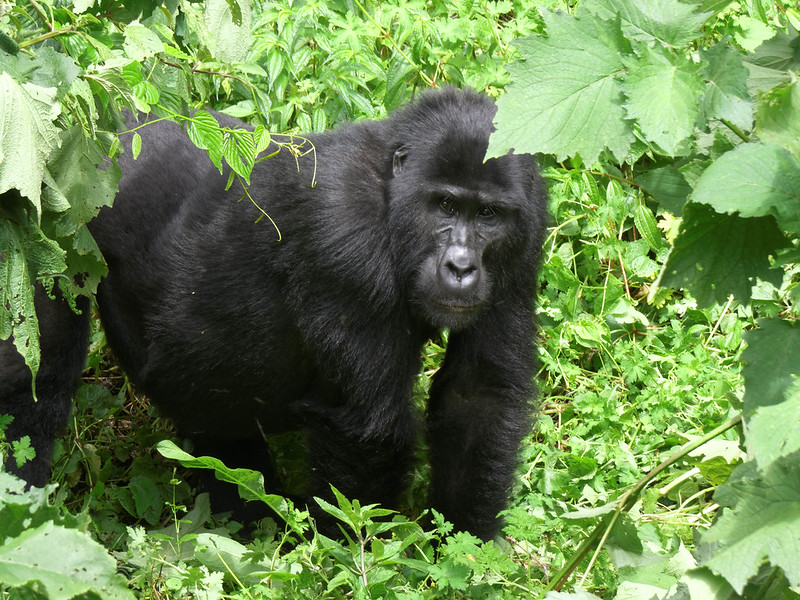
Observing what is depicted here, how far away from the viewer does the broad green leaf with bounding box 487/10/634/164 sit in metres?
2.22

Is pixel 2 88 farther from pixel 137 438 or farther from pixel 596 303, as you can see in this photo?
pixel 596 303

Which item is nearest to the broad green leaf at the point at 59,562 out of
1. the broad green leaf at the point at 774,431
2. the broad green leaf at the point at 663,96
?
the broad green leaf at the point at 774,431

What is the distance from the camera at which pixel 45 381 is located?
4.04 meters

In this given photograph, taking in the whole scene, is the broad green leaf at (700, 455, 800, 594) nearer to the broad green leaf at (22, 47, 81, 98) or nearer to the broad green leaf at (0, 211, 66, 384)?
the broad green leaf at (0, 211, 66, 384)

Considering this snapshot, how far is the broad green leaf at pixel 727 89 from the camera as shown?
226 centimetres

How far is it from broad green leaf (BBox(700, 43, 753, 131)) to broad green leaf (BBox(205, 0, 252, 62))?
182 cm

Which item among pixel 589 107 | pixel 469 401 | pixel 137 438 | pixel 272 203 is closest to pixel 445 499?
pixel 469 401

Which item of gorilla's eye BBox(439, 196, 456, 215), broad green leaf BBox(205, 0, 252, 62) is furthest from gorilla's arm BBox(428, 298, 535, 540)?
broad green leaf BBox(205, 0, 252, 62)

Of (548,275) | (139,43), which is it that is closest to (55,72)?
(139,43)

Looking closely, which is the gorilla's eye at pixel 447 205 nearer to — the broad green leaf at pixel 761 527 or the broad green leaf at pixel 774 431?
the broad green leaf at pixel 761 527

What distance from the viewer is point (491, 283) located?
4090mm

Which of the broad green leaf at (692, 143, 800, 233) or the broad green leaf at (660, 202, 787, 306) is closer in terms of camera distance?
the broad green leaf at (692, 143, 800, 233)

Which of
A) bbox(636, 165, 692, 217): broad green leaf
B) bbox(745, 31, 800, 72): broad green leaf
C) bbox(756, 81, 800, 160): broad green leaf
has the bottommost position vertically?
bbox(636, 165, 692, 217): broad green leaf

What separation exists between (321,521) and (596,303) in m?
2.32
